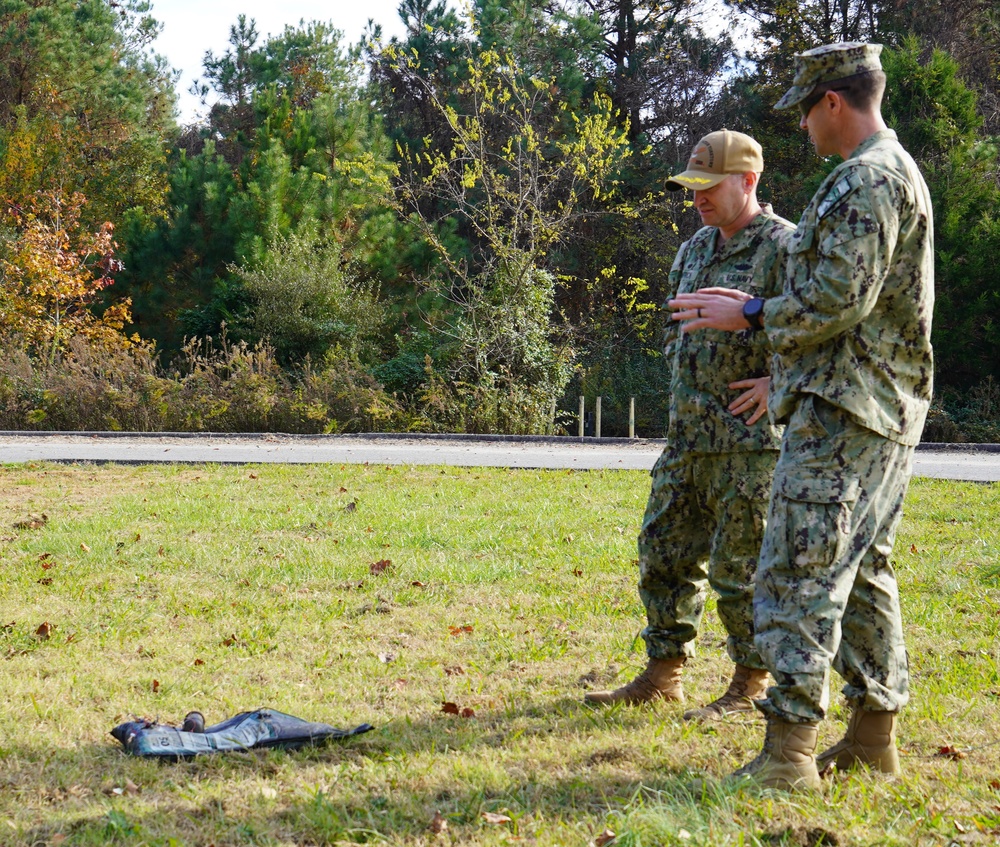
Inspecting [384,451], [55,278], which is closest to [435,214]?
[55,278]

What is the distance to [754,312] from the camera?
3250 mm

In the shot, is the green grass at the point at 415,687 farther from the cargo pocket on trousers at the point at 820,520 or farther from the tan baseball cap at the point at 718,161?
the tan baseball cap at the point at 718,161

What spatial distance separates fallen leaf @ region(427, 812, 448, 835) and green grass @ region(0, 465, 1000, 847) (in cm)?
2

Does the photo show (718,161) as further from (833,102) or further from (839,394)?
(839,394)

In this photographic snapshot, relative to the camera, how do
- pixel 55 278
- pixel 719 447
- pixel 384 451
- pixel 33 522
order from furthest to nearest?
pixel 55 278 → pixel 384 451 → pixel 33 522 → pixel 719 447

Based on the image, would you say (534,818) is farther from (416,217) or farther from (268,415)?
(416,217)

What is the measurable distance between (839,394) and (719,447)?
2.42ft

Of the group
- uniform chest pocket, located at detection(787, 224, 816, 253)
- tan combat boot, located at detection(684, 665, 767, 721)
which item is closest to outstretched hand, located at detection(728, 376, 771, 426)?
uniform chest pocket, located at detection(787, 224, 816, 253)

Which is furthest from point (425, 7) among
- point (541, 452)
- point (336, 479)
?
point (336, 479)

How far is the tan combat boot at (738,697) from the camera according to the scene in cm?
384

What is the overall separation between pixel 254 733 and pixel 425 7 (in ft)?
87.3

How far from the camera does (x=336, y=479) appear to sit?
1088 centimetres

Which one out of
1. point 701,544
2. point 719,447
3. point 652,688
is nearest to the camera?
point 719,447

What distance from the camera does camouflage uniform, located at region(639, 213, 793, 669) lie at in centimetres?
366
